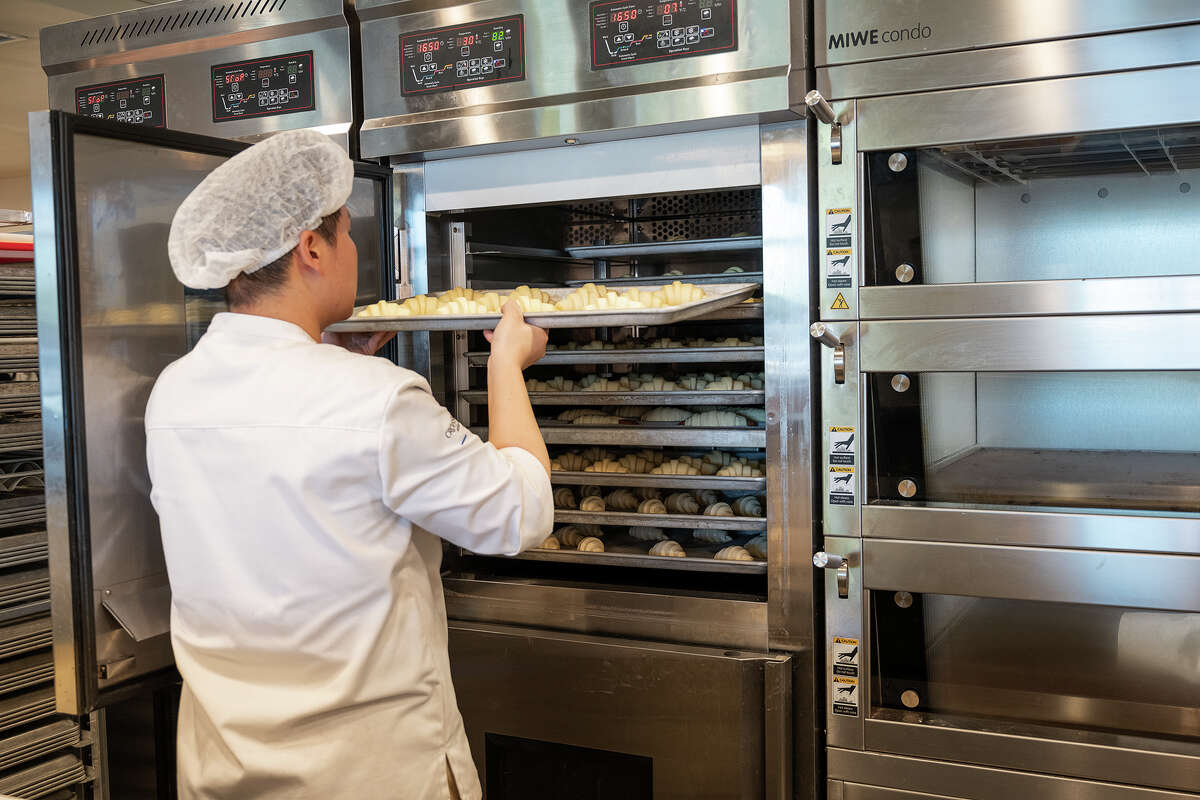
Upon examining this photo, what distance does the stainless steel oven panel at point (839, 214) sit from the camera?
1700 mm

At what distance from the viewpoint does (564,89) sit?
186cm

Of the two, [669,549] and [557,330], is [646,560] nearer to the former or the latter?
[669,549]

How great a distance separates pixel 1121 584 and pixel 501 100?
4.60ft

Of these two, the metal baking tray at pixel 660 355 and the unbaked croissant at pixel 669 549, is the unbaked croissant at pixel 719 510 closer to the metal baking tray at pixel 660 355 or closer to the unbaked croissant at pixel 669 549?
the unbaked croissant at pixel 669 549

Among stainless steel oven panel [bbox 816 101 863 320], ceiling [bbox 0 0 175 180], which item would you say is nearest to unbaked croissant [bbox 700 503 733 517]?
stainless steel oven panel [bbox 816 101 863 320]

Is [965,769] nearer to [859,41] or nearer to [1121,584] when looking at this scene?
[1121,584]

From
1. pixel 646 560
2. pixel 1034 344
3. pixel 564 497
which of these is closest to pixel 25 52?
pixel 564 497

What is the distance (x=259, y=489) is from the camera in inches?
50.4

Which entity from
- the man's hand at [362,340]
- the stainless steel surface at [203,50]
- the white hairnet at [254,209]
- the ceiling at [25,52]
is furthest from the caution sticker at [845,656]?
the ceiling at [25,52]

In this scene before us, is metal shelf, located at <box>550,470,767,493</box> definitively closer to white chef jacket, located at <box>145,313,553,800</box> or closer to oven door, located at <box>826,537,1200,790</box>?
oven door, located at <box>826,537,1200,790</box>

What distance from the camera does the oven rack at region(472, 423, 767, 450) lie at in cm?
181

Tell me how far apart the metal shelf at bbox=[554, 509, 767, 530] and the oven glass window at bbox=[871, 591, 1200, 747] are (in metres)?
0.26

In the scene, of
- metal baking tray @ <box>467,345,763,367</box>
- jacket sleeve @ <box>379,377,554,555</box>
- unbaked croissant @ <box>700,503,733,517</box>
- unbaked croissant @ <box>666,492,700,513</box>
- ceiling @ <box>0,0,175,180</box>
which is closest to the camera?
jacket sleeve @ <box>379,377,554,555</box>

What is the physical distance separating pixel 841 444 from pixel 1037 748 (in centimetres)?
60
